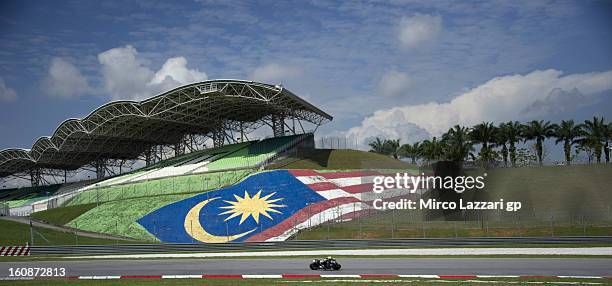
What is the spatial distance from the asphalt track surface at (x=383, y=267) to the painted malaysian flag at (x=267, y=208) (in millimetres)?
13562

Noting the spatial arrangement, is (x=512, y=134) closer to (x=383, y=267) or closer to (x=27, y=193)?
(x=383, y=267)

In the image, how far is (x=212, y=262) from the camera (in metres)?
36.6

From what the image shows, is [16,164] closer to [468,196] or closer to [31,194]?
[31,194]

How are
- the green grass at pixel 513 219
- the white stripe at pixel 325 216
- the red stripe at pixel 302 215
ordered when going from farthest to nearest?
the red stripe at pixel 302 215 → the white stripe at pixel 325 216 → the green grass at pixel 513 219

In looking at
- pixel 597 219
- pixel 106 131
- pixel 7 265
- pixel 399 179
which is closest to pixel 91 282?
pixel 7 265

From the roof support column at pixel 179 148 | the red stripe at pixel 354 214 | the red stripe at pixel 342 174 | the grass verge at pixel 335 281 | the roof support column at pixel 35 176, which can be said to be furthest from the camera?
the roof support column at pixel 35 176

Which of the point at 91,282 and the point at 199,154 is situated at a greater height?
the point at 199,154

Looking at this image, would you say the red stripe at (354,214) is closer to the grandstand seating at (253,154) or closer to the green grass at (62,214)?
the grandstand seating at (253,154)

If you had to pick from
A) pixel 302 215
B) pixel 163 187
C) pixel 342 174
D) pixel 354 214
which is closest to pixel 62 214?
pixel 163 187

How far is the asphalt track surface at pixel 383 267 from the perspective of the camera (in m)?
27.0

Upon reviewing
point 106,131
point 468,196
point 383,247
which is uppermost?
point 106,131

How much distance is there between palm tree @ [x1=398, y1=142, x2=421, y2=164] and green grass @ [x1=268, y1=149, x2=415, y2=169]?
1108 inches

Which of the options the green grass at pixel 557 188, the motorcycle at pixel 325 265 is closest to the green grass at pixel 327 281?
the motorcycle at pixel 325 265

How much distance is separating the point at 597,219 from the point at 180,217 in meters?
41.0
